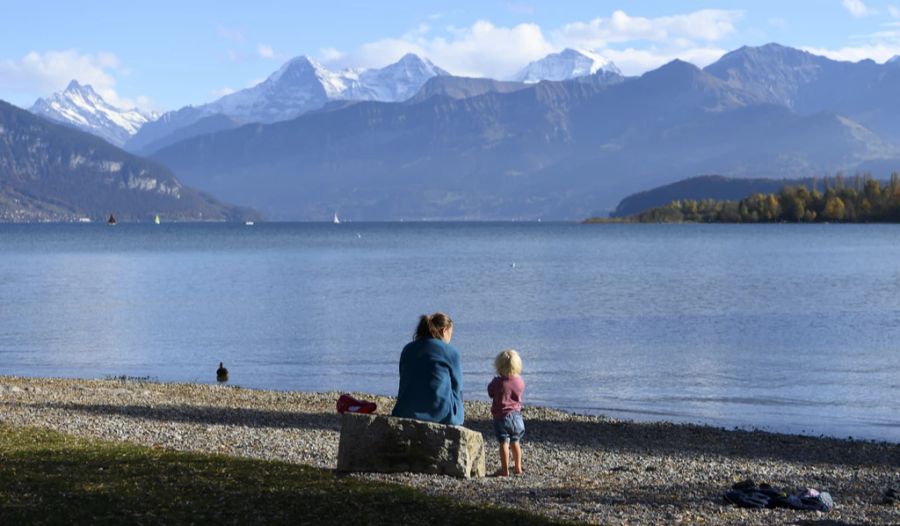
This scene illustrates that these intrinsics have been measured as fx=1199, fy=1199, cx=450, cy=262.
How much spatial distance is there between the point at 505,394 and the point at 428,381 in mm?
1370

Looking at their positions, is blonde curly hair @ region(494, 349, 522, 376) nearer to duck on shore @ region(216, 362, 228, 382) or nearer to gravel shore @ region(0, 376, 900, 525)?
gravel shore @ region(0, 376, 900, 525)

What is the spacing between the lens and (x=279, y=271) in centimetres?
11850

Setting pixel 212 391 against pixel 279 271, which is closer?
pixel 212 391

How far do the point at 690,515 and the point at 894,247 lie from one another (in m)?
166

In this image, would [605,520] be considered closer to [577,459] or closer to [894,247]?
[577,459]

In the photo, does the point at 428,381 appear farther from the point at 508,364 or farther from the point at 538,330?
the point at 538,330

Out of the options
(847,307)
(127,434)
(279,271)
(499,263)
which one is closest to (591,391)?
(127,434)

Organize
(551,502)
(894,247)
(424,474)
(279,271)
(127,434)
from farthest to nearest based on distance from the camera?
(894,247) → (279,271) → (127,434) → (424,474) → (551,502)

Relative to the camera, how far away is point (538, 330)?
196 ft

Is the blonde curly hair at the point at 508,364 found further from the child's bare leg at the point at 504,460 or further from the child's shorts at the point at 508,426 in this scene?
the child's bare leg at the point at 504,460

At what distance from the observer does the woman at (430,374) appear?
1895cm

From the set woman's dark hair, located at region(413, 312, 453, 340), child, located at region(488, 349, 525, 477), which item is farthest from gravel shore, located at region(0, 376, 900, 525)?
woman's dark hair, located at region(413, 312, 453, 340)

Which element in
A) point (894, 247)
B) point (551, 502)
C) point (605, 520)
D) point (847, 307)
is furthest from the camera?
point (894, 247)

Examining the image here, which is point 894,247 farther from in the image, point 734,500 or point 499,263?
point 734,500
